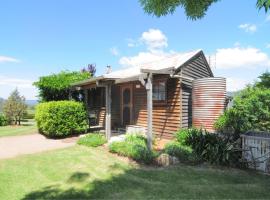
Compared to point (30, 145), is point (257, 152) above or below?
above

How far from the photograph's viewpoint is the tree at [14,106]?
20.9 meters

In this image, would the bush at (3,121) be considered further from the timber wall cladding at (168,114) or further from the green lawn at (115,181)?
the green lawn at (115,181)

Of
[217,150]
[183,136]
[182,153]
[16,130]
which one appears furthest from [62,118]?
[217,150]

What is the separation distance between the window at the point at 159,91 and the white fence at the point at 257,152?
16.8 feet

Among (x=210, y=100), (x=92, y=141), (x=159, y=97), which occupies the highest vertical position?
(x=159, y=97)

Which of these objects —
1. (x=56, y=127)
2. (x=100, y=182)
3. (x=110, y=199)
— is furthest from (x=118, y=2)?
(x=110, y=199)

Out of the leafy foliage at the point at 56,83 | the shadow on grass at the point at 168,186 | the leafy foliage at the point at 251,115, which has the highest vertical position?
the leafy foliage at the point at 56,83

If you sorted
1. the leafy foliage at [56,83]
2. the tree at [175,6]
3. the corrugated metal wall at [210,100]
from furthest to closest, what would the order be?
the leafy foliage at [56,83]
the corrugated metal wall at [210,100]
the tree at [175,6]

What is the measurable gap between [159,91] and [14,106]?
1362 cm

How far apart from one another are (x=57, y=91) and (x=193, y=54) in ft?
31.4

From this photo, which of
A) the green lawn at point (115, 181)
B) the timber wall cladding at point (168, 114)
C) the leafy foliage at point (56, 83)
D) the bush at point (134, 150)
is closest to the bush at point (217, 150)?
the green lawn at point (115, 181)

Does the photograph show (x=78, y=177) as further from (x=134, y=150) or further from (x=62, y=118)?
(x=62, y=118)

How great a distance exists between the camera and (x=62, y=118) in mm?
13039

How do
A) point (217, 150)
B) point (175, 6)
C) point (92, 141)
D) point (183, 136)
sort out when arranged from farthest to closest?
point (92, 141), point (183, 136), point (217, 150), point (175, 6)
